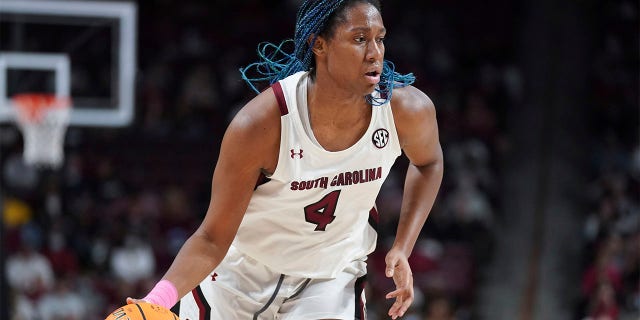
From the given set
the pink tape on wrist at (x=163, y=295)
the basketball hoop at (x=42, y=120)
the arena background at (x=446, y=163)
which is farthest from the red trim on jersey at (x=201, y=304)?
the arena background at (x=446, y=163)

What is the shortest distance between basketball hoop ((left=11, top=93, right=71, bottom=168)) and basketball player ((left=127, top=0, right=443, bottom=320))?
578cm

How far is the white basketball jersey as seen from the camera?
11.3 ft

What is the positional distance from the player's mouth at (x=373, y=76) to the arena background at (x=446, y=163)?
6.39m

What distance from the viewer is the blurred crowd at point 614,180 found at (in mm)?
10642

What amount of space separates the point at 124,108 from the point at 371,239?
6202 millimetres

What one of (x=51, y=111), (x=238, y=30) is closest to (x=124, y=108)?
(x=51, y=111)

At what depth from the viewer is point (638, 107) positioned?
14.1 meters

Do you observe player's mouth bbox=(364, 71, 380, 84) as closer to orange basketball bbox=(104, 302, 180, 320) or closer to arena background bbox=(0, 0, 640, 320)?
orange basketball bbox=(104, 302, 180, 320)

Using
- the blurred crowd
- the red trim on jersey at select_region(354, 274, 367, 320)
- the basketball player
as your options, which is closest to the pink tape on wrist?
the basketball player

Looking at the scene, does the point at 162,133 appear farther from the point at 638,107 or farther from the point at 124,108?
the point at 638,107

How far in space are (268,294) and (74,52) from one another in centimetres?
701

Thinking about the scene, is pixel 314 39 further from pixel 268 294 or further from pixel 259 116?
pixel 268 294

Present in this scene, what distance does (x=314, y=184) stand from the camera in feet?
11.4

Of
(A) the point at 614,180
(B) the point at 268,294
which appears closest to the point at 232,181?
(B) the point at 268,294
